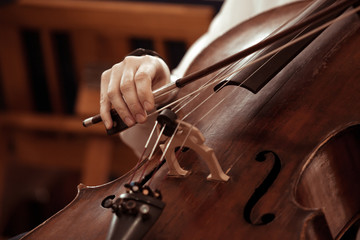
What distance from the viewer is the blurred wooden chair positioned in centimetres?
172

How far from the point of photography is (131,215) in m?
0.56

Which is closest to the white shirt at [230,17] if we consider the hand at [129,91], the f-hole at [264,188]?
the hand at [129,91]

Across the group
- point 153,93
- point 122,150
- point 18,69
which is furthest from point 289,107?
point 18,69

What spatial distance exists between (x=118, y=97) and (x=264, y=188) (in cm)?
22

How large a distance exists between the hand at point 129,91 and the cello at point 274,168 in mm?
66

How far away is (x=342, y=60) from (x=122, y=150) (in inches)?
46.6

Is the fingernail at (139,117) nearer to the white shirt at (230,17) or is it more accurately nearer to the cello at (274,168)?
the cello at (274,168)

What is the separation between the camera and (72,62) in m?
1.93

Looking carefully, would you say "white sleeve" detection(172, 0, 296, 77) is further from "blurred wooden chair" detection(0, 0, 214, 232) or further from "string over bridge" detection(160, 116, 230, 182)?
"string over bridge" detection(160, 116, 230, 182)

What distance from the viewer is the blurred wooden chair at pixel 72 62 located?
172 centimetres

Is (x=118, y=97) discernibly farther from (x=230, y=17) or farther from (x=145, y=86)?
(x=230, y=17)

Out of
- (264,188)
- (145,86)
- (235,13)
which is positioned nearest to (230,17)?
(235,13)

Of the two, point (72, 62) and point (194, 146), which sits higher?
point (194, 146)

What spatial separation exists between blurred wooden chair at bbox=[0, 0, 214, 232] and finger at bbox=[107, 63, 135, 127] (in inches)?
36.3
